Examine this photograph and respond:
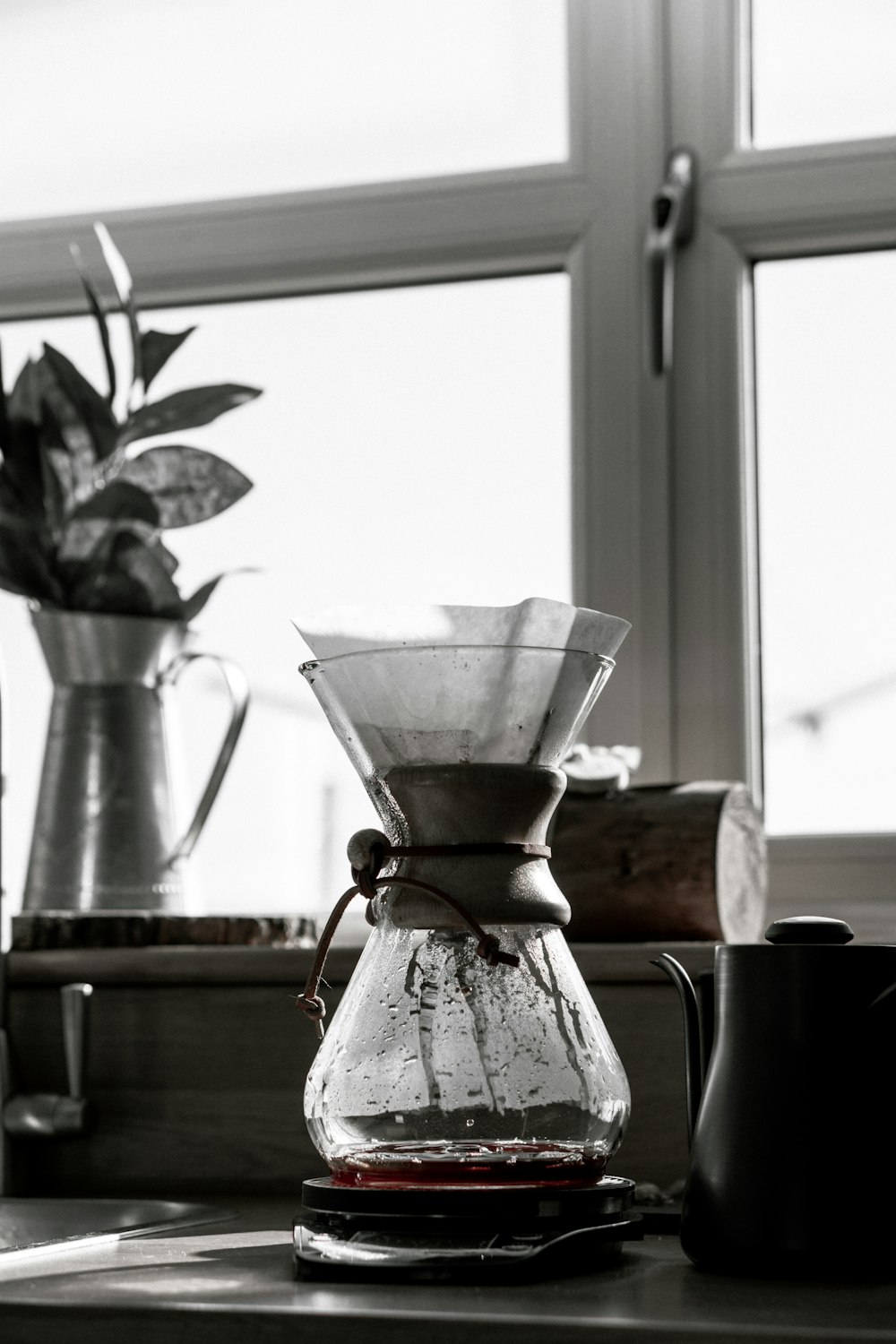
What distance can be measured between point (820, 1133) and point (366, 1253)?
0.64 feet

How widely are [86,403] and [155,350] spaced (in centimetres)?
9

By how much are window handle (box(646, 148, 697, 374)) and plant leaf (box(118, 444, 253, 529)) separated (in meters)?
0.41

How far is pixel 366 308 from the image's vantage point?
1.77 metres

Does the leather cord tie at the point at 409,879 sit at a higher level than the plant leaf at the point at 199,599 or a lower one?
lower

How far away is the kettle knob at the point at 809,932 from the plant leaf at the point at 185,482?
91 centimetres

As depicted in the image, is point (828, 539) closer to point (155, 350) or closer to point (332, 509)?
point (332, 509)

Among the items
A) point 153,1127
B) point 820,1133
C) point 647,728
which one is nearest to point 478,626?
point 820,1133

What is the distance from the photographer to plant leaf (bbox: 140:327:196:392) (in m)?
1.56

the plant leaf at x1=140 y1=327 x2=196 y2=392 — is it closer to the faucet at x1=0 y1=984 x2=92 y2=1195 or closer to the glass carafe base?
the faucet at x1=0 y1=984 x2=92 y2=1195

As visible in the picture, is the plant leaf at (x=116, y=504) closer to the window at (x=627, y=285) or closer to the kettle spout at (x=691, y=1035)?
the window at (x=627, y=285)

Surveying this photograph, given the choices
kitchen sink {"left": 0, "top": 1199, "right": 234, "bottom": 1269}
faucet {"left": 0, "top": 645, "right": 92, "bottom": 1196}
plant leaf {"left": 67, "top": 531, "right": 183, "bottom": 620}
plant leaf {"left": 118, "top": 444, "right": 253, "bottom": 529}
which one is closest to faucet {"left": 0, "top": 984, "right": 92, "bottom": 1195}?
faucet {"left": 0, "top": 645, "right": 92, "bottom": 1196}

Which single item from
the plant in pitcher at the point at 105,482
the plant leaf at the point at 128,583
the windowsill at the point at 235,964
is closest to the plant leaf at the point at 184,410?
the plant in pitcher at the point at 105,482

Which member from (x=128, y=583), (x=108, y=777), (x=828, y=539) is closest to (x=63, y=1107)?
(x=108, y=777)

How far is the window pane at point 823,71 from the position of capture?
1.63 m
